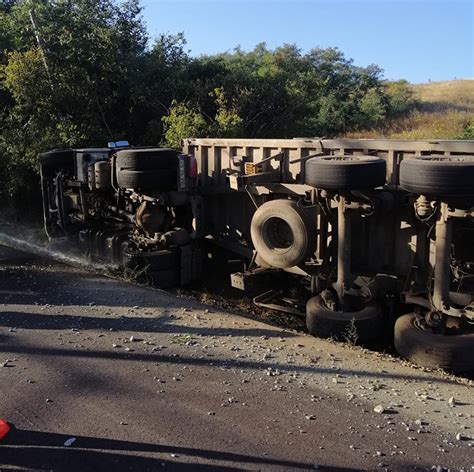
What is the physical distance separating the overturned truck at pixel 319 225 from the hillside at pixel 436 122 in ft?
29.4

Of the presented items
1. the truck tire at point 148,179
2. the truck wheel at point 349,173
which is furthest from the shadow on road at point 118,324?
the truck tire at point 148,179

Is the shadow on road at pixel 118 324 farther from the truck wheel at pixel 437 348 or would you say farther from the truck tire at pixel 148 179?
the truck tire at pixel 148 179

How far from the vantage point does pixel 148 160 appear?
25.9ft

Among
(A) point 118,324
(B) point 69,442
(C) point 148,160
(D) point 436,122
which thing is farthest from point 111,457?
(D) point 436,122

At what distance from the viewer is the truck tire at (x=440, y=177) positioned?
470cm

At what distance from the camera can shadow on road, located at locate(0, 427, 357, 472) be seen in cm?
330

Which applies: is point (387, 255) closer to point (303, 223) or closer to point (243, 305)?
point (303, 223)

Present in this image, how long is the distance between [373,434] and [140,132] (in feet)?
40.8

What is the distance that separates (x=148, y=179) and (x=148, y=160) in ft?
0.94

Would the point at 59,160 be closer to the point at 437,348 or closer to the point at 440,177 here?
the point at 440,177

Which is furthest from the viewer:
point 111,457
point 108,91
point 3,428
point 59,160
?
point 108,91

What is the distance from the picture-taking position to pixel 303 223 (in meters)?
6.30

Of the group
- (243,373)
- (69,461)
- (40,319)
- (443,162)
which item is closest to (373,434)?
(243,373)

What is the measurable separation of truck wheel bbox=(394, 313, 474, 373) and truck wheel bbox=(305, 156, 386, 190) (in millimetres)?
1477
